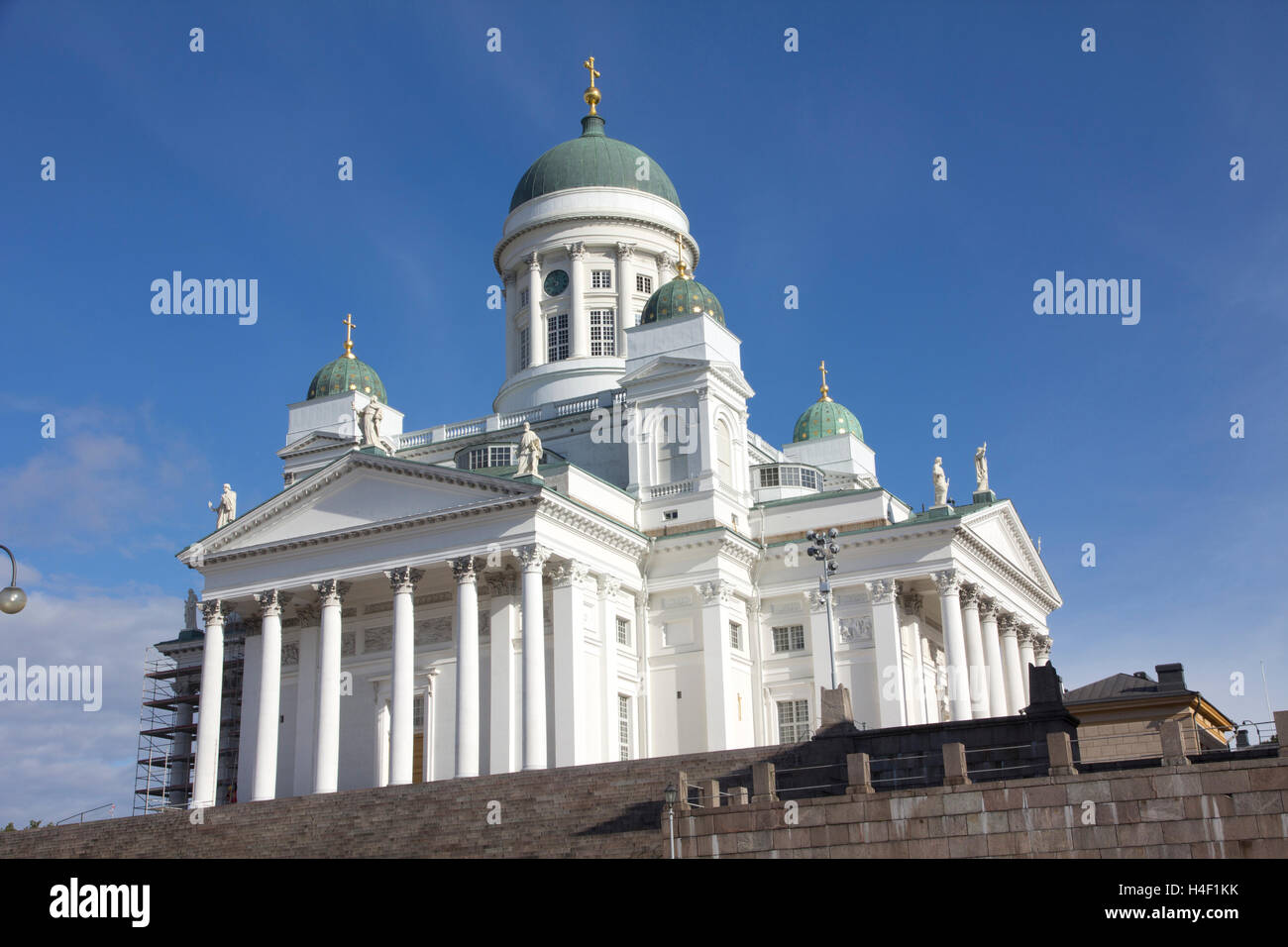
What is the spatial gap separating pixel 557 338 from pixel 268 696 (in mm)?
20942

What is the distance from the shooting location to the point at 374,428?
45.7 m

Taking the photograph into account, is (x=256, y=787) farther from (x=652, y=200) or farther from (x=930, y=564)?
(x=652, y=200)

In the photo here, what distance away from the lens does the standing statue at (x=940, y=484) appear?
A: 4897cm

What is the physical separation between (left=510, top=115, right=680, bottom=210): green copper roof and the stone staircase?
3135 cm

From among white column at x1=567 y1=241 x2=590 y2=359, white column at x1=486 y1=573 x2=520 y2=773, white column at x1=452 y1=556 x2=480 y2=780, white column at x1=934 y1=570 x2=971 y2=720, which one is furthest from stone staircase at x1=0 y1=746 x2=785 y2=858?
white column at x1=567 y1=241 x2=590 y2=359

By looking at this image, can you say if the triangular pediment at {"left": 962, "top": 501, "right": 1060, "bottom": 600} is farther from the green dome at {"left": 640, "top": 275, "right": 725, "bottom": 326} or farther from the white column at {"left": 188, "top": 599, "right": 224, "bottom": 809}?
the white column at {"left": 188, "top": 599, "right": 224, "bottom": 809}

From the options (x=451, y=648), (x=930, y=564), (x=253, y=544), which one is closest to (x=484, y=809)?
(x=451, y=648)

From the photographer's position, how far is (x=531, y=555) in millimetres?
41125

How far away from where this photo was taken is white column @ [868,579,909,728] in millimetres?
45938

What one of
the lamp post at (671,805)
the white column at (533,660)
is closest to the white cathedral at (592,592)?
the white column at (533,660)

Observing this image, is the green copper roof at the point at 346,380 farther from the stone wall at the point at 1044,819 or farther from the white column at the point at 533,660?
the stone wall at the point at 1044,819

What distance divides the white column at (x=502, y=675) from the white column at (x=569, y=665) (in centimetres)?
139

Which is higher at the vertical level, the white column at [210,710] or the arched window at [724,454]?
the arched window at [724,454]
